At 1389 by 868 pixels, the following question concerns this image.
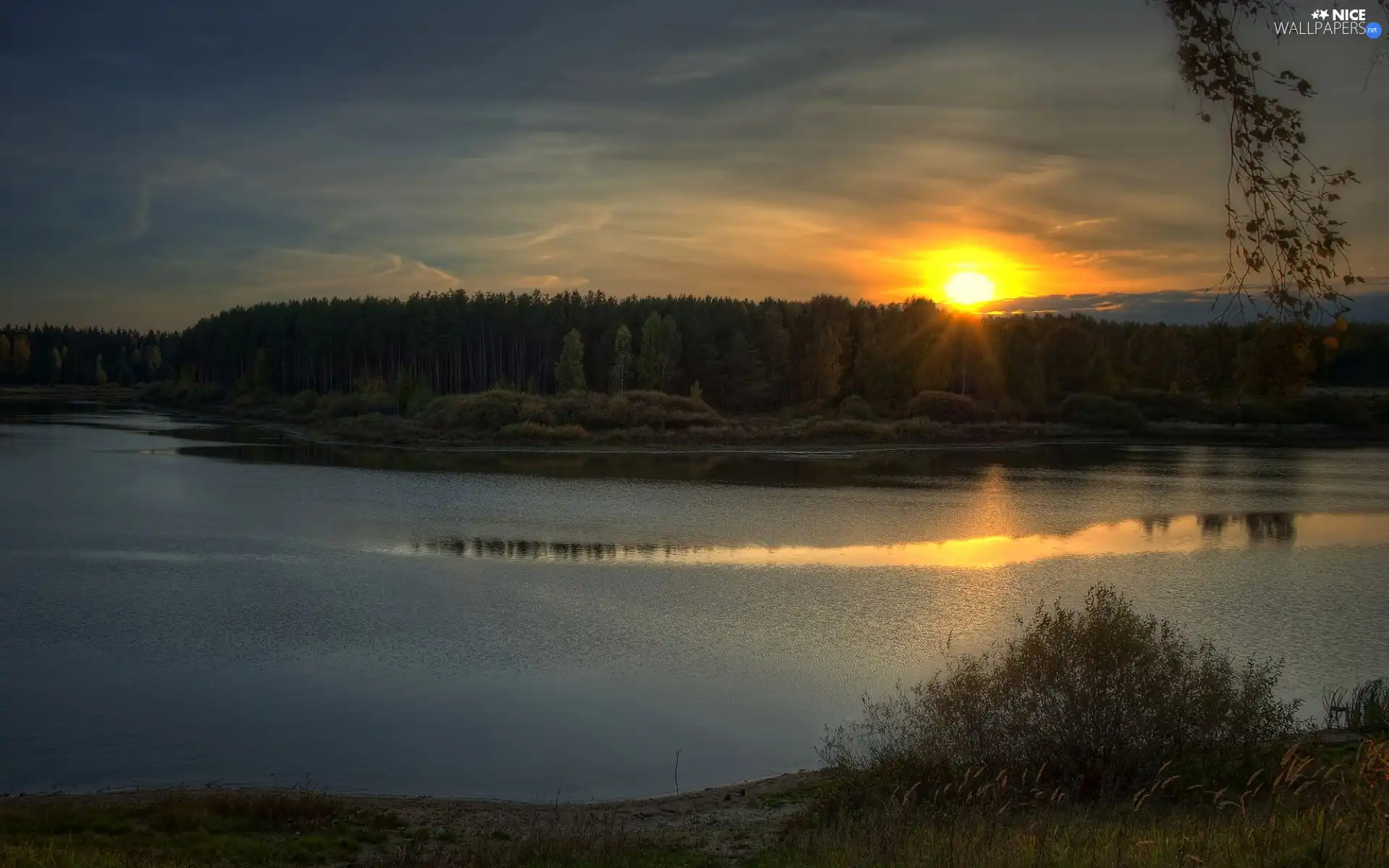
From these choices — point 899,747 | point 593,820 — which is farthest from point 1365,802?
point 593,820

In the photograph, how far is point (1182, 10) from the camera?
493cm

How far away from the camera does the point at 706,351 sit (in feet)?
320

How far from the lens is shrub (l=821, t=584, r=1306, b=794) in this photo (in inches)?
450

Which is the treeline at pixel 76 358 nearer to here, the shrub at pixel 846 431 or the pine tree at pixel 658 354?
the pine tree at pixel 658 354

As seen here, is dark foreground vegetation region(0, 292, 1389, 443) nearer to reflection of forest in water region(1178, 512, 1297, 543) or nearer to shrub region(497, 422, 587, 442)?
shrub region(497, 422, 587, 442)

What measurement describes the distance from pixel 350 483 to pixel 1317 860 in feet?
153

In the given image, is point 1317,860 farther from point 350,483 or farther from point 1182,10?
point 350,483

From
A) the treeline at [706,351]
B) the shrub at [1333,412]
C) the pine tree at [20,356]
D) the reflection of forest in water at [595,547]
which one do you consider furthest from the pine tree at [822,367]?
the pine tree at [20,356]

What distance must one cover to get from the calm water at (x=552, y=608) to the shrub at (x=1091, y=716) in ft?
9.61

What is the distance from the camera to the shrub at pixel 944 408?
8725 cm

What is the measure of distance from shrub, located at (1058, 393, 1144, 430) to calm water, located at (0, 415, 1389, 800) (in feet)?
135

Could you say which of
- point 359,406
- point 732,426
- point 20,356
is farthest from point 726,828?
point 20,356

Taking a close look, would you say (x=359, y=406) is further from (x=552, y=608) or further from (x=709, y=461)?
(x=552, y=608)

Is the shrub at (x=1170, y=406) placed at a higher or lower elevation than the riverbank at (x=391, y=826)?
higher
